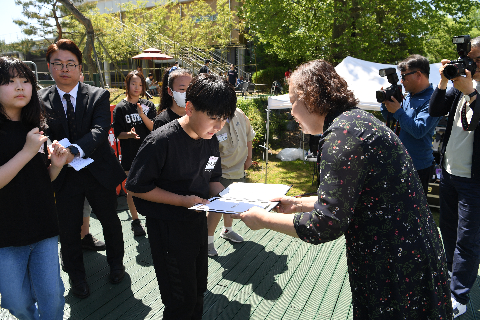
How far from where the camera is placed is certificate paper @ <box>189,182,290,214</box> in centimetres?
169

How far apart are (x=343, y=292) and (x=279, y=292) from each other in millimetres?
594

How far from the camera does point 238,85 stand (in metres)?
23.0

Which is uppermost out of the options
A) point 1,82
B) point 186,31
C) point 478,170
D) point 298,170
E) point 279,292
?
point 186,31

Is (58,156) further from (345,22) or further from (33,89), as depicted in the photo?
(345,22)

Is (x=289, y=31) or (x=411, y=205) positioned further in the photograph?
(x=289, y=31)

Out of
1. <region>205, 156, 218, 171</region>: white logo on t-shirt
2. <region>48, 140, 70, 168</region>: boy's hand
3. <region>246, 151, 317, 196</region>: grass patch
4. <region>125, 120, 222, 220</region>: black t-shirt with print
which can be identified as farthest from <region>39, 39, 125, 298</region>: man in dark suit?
<region>246, 151, 317, 196</region>: grass patch

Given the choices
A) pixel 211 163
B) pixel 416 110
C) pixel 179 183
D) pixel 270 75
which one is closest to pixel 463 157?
pixel 416 110

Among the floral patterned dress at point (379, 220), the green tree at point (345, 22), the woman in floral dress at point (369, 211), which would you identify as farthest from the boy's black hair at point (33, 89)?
the green tree at point (345, 22)

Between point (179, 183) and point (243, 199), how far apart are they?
1.31 feet

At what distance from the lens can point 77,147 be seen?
2.59 m

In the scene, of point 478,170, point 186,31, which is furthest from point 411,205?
point 186,31

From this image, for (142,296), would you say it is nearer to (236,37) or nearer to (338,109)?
(338,109)

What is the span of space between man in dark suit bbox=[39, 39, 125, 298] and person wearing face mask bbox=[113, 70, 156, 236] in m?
1.26

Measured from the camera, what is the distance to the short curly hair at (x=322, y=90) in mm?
1428
